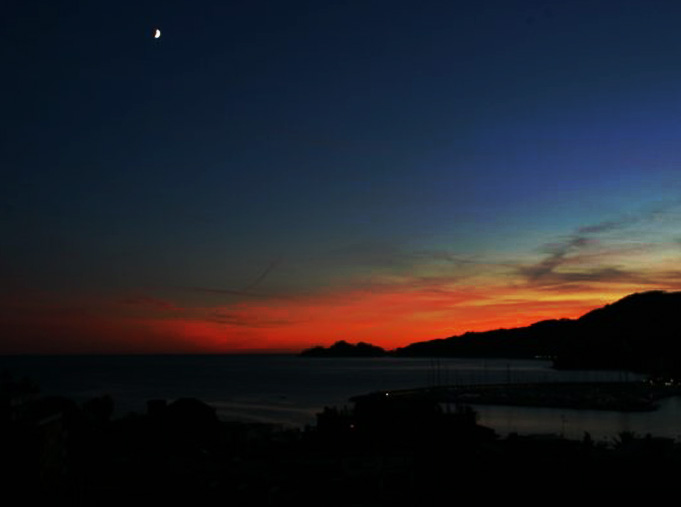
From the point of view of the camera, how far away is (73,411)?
109 feet

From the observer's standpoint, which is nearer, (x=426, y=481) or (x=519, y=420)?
(x=426, y=481)

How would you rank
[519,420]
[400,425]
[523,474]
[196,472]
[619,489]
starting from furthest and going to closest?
[519,420], [400,425], [196,472], [523,474], [619,489]

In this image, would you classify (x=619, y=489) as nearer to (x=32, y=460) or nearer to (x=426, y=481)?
(x=426, y=481)

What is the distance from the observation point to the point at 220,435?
34281 mm

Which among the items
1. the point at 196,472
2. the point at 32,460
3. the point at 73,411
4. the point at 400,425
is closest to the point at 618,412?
the point at 400,425

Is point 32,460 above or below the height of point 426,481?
above

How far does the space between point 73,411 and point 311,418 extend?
53.9 metres

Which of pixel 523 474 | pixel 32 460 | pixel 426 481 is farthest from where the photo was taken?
pixel 426 481

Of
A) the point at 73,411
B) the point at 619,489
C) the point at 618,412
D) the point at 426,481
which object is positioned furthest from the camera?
the point at 618,412

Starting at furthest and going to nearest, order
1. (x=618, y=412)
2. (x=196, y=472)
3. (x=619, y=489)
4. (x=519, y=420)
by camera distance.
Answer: (x=618, y=412)
(x=519, y=420)
(x=196, y=472)
(x=619, y=489)

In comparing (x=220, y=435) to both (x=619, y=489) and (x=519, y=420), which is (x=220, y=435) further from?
(x=519, y=420)

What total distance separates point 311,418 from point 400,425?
55.6 m

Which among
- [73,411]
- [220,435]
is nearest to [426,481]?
[220,435]

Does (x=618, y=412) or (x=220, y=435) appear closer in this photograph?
(x=220, y=435)
